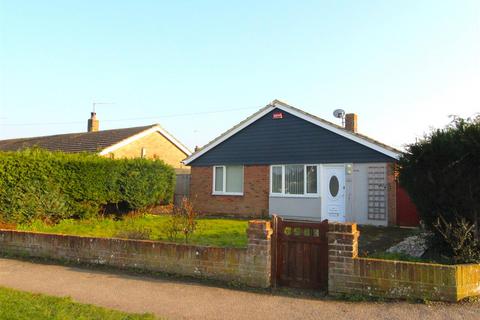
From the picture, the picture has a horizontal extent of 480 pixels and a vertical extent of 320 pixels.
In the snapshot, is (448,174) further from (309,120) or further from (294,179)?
(294,179)

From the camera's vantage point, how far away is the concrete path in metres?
5.68

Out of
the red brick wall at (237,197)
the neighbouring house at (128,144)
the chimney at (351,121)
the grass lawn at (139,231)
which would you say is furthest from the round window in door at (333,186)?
the neighbouring house at (128,144)

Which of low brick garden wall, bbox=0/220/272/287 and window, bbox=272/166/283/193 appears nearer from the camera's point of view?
low brick garden wall, bbox=0/220/272/287

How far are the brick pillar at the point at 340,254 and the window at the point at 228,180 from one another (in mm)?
12864

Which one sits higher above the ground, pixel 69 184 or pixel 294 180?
pixel 294 180

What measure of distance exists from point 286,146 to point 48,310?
1341cm

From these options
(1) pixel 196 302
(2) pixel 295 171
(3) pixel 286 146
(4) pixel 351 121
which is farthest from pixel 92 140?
(1) pixel 196 302

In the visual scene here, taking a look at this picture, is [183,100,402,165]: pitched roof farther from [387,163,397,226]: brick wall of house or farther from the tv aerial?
the tv aerial

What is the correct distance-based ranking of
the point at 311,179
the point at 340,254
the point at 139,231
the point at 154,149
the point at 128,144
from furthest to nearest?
the point at 154,149
the point at 128,144
the point at 311,179
the point at 139,231
the point at 340,254

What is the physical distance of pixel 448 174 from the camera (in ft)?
24.0

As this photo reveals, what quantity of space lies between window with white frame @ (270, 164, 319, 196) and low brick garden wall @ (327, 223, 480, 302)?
10739mm

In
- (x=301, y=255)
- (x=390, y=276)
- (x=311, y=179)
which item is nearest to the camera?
(x=390, y=276)

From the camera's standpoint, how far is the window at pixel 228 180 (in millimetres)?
19578

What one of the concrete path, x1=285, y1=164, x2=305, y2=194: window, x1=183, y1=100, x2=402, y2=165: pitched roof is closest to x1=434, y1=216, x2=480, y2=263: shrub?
the concrete path
